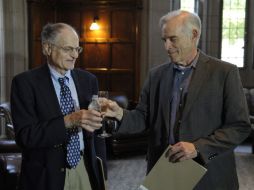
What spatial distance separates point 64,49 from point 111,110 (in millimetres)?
392

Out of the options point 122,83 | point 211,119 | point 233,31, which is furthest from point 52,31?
point 233,31

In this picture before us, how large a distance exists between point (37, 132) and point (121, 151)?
11.7 feet

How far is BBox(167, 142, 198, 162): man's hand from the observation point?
5.53 ft

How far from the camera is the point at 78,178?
2.14 metres

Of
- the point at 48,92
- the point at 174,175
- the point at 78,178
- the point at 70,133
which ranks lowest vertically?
the point at 78,178

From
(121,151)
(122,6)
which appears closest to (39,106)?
(121,151)

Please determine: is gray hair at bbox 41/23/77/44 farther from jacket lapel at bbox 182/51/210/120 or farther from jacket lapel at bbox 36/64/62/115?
jacket lapel at bbox 182/51/210/120

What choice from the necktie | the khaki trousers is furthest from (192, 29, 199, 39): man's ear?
the khaki trousers

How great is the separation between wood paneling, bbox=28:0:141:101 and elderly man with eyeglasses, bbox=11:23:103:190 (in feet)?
15.8

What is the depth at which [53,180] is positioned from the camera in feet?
6.67

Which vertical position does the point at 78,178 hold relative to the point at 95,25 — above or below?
below

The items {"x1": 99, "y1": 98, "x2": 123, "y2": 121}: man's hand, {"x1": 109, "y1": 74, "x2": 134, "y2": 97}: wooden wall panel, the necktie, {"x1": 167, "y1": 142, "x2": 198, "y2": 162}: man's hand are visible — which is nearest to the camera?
{"x1": 167, "y1": 142, "x2": 198, "y2": 162}: man's hand

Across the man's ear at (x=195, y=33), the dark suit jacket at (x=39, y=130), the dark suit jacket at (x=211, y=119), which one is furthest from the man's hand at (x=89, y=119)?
the man's ear at (x=195, y=33)

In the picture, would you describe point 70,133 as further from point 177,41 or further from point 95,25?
point 95,25
